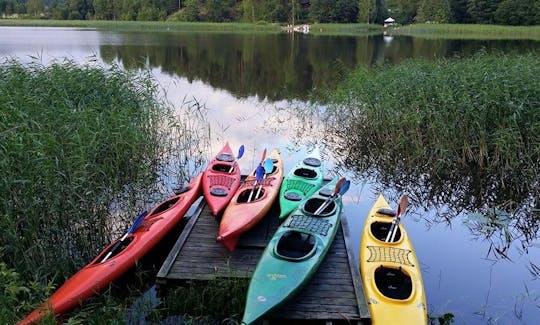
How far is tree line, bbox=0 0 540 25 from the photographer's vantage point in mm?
51281

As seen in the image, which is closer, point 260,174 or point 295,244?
point 295,244

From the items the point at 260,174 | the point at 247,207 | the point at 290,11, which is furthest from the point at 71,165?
the point at 290,11

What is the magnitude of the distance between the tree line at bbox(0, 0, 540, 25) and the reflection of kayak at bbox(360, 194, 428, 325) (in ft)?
164

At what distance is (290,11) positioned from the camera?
6294 centimetres

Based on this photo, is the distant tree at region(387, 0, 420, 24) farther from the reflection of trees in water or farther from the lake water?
the reflection of trees in water

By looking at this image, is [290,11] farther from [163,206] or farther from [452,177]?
[163,206]

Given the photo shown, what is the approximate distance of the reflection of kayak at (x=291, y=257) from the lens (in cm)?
375

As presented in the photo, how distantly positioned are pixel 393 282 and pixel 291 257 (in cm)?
102

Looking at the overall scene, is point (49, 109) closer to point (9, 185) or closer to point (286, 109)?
point (9, 185)

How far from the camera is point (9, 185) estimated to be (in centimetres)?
425

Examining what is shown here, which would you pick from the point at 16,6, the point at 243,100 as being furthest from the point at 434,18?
the point at 16,6

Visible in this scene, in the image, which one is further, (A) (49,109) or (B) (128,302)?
(A) (49,109)

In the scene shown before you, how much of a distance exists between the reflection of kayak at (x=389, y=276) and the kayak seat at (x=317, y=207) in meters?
0.47

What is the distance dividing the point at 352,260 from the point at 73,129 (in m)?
3.84
